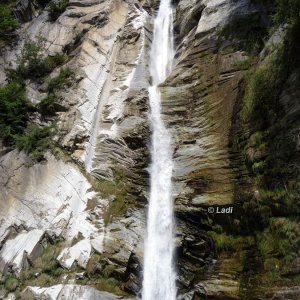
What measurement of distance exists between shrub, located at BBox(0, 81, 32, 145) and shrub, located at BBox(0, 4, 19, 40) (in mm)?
5567

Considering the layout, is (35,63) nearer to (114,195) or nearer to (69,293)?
(114,195)

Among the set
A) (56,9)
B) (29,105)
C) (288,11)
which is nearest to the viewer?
(288,11)

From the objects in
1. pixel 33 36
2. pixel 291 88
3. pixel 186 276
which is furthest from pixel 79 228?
pixel 33 36

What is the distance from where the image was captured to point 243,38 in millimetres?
14781

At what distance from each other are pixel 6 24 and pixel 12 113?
7.39 m

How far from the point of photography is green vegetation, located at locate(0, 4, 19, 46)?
22.3m

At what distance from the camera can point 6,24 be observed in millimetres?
22281

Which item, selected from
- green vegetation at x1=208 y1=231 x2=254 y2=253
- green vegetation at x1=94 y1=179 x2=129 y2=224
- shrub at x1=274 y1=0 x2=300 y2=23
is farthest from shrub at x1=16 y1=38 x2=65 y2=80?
green vegetation at x1=208 y1=231 x2=254 y2=253

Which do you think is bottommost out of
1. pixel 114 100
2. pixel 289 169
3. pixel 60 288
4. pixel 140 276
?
pixel 60 288

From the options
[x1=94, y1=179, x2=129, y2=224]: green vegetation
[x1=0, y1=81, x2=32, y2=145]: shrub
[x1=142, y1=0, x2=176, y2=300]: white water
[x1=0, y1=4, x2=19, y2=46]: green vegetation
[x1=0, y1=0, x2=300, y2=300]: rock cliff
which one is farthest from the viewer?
[x1=0, y1=4, x2=19, y2=46]: green vegetation

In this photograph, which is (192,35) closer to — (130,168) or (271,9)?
(271,9)

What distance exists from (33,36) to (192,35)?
9.32m

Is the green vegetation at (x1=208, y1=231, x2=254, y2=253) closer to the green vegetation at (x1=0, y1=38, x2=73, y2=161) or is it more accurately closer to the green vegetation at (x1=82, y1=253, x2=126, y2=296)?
the green vegetation at (x1=82, y1=253, x2=126, y2=296)

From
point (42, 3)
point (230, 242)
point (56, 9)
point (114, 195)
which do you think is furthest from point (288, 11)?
point (42, 3)
